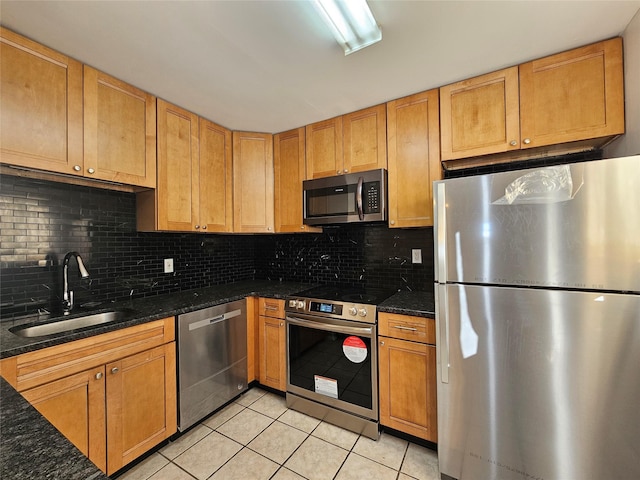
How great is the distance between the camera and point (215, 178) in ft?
7.97

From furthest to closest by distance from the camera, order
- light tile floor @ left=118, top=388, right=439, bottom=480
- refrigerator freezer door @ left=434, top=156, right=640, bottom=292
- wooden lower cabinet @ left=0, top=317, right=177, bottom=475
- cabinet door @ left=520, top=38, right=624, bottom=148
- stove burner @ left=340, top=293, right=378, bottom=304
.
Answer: stove burner @ left=340, top=293, right=378, bottom=304, light tile floor @ left=118, top=388, right=439, bottom=480, cabinet door @ left=520, top=38, right=624, bottom=148, wooden lower cabinet @ left=0, top=317, right=177, bottom=475, refrigerator freezer door @ left=434, top=156, right=640, bottom=292

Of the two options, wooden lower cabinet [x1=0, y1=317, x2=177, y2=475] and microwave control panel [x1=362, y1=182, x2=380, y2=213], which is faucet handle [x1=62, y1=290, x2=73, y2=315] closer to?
wooden lower cabinet [x1=0, y1=317, x2=177, y2=475]

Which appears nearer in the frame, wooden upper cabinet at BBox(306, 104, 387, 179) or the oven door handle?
the oven door handle

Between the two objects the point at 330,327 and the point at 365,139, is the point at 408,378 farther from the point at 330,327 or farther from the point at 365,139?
the point at 365,139

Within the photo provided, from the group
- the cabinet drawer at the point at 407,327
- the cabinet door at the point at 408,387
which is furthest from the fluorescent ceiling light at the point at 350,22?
the cabinet door at the point at 408,387

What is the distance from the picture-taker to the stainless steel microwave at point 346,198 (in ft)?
6.91

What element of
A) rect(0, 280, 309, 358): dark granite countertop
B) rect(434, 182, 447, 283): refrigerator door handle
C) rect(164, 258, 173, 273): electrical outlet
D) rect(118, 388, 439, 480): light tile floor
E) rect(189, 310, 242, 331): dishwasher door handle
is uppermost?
rect(434, 182, 447, 283): refrigerator door handle

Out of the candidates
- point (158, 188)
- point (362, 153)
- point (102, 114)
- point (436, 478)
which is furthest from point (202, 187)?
point (436, 478)

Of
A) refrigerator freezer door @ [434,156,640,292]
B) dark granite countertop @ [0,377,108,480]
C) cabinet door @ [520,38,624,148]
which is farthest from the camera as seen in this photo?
cabinet door @ [520,38,624,148]

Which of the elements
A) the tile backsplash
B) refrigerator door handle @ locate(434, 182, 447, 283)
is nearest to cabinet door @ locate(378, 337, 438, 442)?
refrigerator door handle @ locate(434, 182, 447, 283)

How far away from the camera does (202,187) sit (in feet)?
7.57

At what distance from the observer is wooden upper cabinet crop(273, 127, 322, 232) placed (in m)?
2.52

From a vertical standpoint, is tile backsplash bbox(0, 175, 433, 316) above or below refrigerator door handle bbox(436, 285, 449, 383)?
above

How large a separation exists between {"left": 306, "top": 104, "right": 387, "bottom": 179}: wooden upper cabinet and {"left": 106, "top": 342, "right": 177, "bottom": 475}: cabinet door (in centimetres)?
177
